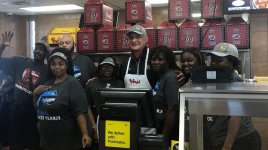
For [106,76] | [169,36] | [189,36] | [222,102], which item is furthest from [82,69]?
[222,102]

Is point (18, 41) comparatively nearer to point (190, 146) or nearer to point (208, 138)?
point (208, 138)

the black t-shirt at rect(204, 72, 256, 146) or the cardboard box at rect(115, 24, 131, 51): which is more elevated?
the cardboard box at rect(115, 24, 131, 51)

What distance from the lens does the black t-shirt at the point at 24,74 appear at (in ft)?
10.8

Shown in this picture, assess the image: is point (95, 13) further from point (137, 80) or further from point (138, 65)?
point (137, 80)

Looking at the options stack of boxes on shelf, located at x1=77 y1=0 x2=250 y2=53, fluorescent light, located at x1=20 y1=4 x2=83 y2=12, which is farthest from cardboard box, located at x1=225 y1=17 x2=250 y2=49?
fluorescent light, located at x1=20 y1=4 x2=83 y2=12

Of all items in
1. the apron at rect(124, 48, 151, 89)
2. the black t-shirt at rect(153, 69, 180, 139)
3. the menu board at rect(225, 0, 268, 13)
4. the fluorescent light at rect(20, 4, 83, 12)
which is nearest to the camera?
the black t-shirt at rect(153, 69, 180, 139)

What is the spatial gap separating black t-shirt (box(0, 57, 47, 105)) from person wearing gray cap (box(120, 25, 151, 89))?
2.99ft

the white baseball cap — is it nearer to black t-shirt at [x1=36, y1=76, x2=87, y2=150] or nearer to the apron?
the apron

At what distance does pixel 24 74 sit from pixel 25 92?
0.18 m

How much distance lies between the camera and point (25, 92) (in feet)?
11.0

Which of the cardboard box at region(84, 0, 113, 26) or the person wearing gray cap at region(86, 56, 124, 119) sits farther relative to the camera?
the cardboard box at region(84, 0, 113, 26)

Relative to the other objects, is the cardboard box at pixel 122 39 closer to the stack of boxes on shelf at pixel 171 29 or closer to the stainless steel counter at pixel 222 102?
the stack of boxes on shelf at pixel 171 29

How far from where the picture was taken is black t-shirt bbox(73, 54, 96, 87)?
3.27 meters

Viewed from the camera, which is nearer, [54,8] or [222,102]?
[222,102]
